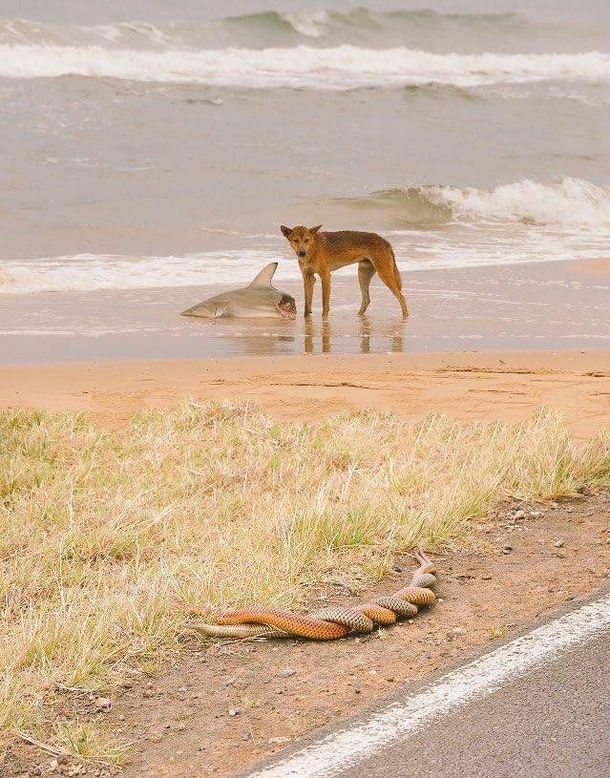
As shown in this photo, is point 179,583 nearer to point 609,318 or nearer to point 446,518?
point 446,518

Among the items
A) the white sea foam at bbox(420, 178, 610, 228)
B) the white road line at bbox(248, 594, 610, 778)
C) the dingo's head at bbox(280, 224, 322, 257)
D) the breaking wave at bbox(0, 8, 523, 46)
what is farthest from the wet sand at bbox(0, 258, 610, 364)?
the breaking wave at bbox(0, 8, 523, 46)

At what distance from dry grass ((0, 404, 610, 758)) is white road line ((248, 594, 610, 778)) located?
24.0 inches

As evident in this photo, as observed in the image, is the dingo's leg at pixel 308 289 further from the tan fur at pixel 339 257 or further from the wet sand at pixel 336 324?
the wet sand at pixel 336 324

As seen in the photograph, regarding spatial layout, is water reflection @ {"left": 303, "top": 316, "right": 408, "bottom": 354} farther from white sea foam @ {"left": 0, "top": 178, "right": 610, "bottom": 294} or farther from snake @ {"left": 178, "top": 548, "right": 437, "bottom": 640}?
snake @ {"left": 178, "top": 548, "right": 437, "bottom": 640}

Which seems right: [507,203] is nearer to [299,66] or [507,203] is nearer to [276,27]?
[299,66]

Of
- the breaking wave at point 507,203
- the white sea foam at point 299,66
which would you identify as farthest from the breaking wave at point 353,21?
the breaking wave at point 507,203

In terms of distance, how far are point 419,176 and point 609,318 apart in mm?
13929

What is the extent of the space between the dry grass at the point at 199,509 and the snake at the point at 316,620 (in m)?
0.15

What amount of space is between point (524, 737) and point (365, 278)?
1014cm

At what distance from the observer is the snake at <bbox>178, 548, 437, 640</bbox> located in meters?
4.73

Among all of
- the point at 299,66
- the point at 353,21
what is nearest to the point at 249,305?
the point at 299,66

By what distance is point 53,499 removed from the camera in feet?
21.2

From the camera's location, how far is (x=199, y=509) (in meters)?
6.30

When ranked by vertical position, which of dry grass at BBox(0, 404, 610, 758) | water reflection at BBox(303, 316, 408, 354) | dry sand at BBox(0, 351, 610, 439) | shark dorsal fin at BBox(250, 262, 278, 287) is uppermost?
shark dorsal fin at BBox(250, 262, 278, 287)
